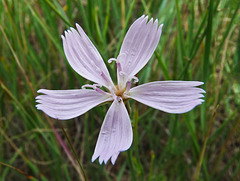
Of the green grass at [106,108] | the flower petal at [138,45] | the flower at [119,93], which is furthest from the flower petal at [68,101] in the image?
the green grass at [106,108]

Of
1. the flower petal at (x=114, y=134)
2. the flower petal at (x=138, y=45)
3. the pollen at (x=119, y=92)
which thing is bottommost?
the flower petal at (x=114, y=134)

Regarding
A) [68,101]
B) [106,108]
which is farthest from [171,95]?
[106,108]

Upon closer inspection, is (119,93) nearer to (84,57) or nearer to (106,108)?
(84,57)

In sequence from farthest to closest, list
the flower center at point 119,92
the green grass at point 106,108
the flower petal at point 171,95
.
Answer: the green grass at point 106,108
the flower center at point 119,92
the flower petal at point 171,95

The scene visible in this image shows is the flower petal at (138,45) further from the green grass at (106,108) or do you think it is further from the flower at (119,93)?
the green grass at (106,108)

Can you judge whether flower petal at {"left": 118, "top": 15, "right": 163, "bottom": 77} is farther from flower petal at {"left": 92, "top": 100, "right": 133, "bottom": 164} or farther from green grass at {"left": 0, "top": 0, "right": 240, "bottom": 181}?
green grass at {"left": 0, "top": 0, "right": 240, "bottom": 181}

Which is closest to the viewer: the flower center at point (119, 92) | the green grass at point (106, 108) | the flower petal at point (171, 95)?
the flower petal at point (171, 95)
